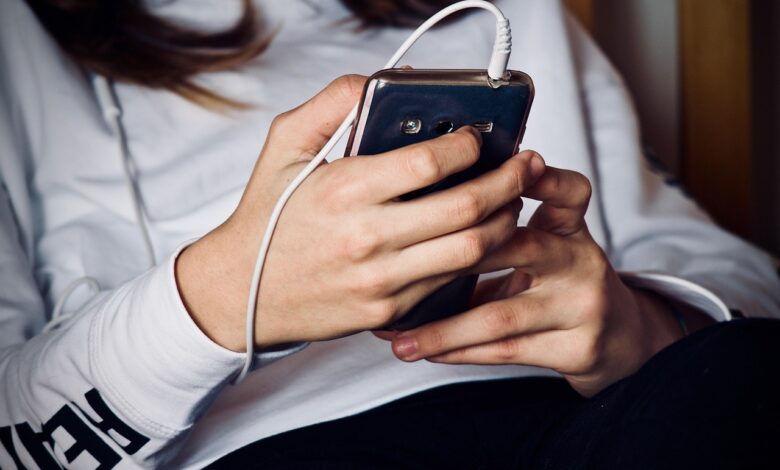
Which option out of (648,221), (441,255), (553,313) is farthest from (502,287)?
(648,221)

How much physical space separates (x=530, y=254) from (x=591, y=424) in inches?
4.9

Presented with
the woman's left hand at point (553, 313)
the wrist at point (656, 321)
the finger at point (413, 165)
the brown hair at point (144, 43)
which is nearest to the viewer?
the finger at point (413, 165)

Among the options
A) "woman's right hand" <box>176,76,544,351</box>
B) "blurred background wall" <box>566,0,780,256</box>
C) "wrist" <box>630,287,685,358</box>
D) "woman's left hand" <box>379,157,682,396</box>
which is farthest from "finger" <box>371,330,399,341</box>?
"blurred background wall" <box>566,0,780,256</box>

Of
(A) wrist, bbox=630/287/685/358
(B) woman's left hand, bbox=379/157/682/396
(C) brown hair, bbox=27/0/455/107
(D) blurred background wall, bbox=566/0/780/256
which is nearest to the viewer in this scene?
(B) woman's left hand, bbox=379/157/682/396

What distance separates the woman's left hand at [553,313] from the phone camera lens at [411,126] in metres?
0.09

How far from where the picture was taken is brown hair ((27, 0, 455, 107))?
78 centimetres

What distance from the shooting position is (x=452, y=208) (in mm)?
415

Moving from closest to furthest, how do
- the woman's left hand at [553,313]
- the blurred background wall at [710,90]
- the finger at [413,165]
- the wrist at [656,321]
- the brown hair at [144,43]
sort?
1. the finger at [413,165]
2. the woman's left hand at [553,313]
3. the wrist at [656,321]
4. the brown hair at [144,43]
5. the blurred background wall at [710,90]

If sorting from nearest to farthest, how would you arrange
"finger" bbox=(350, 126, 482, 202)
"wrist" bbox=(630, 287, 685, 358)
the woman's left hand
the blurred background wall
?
"finger" bbox=(350, 126, 482, 202), the woman's left hand, "wrist" bbox=(630, 287, 685, 358), the blurred background wall

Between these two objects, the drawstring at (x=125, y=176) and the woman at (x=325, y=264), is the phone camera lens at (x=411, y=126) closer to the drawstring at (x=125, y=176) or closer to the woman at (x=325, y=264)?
the woman at (x=325, y=264)

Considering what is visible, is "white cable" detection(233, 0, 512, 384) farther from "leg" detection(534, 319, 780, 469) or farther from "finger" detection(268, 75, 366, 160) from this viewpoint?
"leg" detection(534, 319, 780, 469)

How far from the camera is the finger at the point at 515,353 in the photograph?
0.54 meters

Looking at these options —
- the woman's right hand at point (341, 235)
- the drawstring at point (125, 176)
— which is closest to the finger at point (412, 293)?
the woman's right hand at point (341, 235)

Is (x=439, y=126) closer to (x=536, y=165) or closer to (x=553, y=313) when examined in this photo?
(x=536, y=165)
